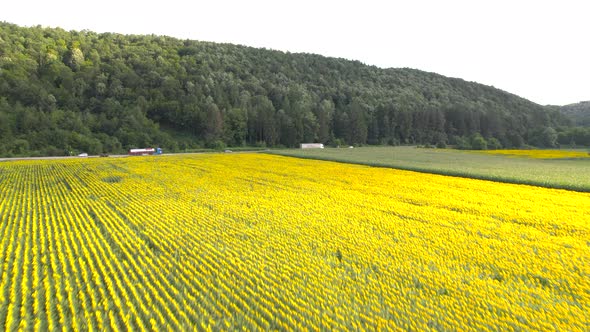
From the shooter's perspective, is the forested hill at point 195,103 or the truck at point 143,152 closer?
the truck at point 143,152

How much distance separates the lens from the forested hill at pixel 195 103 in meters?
81.9

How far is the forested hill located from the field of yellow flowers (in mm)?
68469

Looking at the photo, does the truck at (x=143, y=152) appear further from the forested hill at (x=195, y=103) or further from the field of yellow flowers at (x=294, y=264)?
the field of yellow flowers at (x=294, y=264)

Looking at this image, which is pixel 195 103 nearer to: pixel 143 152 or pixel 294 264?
pixel 143 152

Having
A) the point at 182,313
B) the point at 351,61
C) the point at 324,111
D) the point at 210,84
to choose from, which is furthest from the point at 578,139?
the point at 182,313

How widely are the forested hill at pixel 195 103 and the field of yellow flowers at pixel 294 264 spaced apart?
68.5 metres

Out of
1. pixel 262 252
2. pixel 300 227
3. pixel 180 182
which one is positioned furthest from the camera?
pixel 180 182

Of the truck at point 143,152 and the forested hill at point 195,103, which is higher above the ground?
the forested hill at point 195,103

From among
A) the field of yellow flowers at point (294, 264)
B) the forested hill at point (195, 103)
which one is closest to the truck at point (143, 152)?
the forested hill at point (195, 103)

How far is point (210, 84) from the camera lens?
113 m

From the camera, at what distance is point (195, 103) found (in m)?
100

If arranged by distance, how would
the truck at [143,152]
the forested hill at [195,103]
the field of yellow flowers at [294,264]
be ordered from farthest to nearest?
the forested hill at [195,103] → the truck at [143,152] → the field of yellow flowers at [294,264]

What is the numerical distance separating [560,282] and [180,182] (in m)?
24.3

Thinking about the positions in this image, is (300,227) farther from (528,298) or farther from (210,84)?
(210,84)
